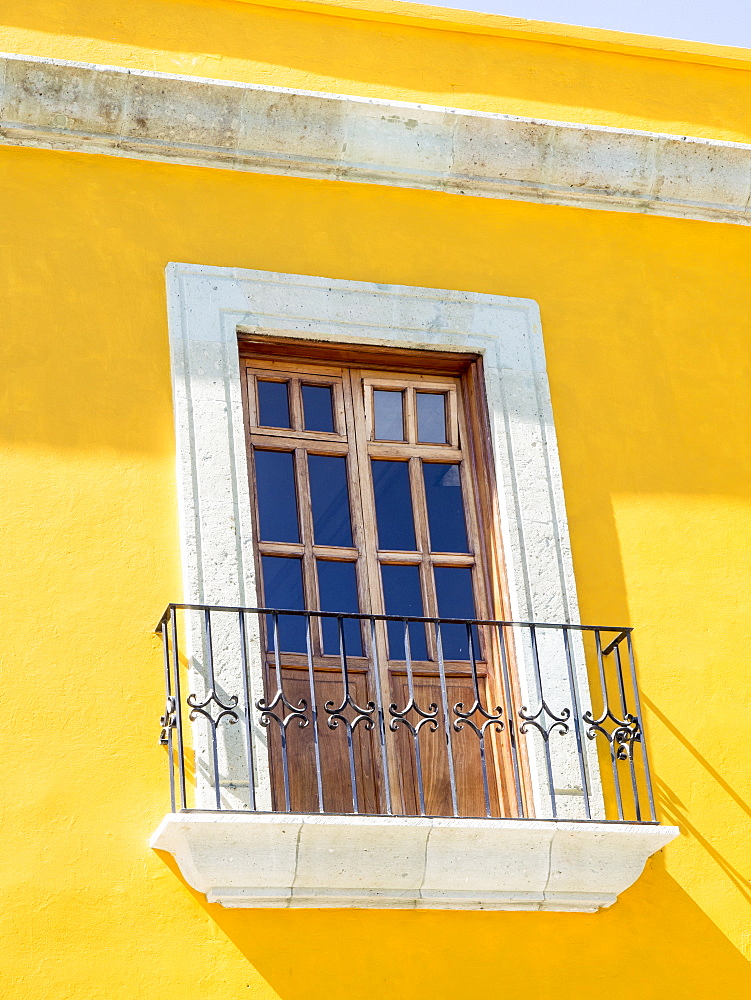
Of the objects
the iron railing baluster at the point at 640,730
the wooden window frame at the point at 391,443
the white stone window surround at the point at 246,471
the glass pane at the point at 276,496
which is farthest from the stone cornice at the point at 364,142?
the iron railing baluster at the point at 640,730

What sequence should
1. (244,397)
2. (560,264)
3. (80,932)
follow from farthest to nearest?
1. (560,264)
2. (244,397)
3. (80,932)

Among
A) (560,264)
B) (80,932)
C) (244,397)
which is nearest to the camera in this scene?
(80,932)

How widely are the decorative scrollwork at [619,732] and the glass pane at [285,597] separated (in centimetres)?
111

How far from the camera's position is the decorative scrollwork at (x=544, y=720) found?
6.07 metres

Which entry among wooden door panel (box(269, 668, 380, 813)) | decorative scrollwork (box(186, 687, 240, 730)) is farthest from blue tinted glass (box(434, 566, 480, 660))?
decorative scrollwork (box(186, 687, 240, 730))

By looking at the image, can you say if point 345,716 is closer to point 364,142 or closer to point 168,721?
point 168,721

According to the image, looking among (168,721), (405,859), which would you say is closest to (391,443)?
(168,721)

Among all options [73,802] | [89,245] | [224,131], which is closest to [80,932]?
[73,802]

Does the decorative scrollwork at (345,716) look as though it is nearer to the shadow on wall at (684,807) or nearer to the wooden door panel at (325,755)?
the wooden door panel at (325,755)

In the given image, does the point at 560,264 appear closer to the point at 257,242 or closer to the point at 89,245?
the point at 257,242

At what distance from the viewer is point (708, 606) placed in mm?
6715

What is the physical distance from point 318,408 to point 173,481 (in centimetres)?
76

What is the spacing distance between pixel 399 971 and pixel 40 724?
1.48 meters

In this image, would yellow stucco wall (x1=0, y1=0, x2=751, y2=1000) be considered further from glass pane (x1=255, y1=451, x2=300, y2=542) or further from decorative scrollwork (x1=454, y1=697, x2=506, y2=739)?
decorative scrollwork (x1=454, y1=697, x2=506, y2=739)
